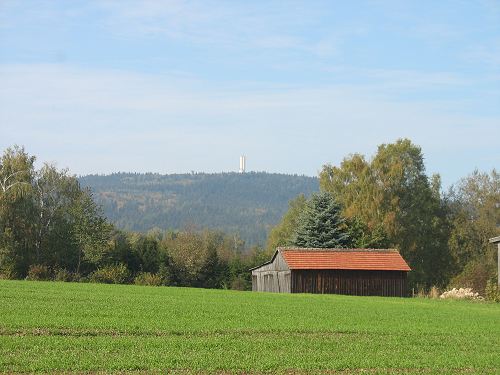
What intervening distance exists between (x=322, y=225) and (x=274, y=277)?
396 inches

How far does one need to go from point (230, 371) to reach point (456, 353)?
7.05 metres

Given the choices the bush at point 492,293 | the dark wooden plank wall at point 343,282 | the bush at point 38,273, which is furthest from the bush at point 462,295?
the bush at point 38,273

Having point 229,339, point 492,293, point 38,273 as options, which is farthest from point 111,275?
point 229,339

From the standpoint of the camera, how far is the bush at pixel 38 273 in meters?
71.2

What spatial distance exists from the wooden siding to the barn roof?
924 millimetres

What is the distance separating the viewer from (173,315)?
1159 inches

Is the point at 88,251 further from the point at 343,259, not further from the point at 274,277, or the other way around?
the point at 343,259

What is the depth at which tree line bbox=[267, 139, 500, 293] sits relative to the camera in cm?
9062

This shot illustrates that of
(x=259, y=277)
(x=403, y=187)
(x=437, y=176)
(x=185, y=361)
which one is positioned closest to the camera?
(x=185, y=361)

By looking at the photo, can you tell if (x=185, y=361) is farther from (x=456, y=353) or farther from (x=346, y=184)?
(x=346, y=184)

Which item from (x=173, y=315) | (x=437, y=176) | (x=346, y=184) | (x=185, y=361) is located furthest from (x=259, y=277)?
(x=185, y=361)

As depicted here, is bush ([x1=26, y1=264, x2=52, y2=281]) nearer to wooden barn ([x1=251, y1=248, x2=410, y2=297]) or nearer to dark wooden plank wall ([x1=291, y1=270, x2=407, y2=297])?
wooden barn ([x1=251, y1=248, x2=410, y2=297])

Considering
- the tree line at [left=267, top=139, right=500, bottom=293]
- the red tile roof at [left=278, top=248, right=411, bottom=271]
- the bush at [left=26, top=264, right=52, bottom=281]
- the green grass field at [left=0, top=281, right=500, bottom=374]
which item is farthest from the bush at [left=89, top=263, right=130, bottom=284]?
the green grass field at [left=0, top=281, right=500, bottom=374]

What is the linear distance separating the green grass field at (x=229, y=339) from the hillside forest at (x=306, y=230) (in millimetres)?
37445
